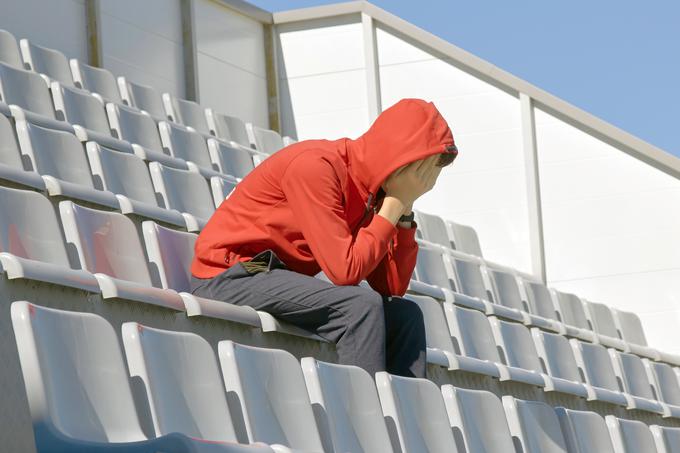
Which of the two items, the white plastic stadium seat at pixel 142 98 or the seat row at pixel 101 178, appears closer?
the seat row at pixel 101 178

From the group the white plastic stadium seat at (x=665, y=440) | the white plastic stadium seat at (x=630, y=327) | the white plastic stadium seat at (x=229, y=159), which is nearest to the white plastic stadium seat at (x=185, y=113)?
the white plastic stadium seat at (x=229, y=159)

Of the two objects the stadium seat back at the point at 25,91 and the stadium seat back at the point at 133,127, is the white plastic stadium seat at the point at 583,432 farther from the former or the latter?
the stadium seat back at the point at 133,127

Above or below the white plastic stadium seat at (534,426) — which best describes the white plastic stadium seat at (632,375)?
above

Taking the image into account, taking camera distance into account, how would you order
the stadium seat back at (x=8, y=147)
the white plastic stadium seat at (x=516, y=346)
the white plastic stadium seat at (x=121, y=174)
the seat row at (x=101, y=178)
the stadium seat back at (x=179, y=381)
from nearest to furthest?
the stadium seat back at (x=179, y=381) → the seat row at (x=101, y=178) → the stadium seat back at (x=8, y=147) → the white plastic stadium seat at (x=121, y=174) → the white plastic stadium seat at (x=516, y=346)

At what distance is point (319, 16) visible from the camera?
4574 millimetres

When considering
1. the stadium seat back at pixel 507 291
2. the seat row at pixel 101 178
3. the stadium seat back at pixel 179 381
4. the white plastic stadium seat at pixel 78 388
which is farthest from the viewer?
the stadium seat back at pixel 507 291

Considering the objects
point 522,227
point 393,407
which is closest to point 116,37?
point 522,227

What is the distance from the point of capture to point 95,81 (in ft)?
11.1

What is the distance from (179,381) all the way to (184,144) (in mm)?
1954

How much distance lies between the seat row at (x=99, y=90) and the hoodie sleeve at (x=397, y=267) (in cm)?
113

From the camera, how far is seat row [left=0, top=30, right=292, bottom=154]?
2625mm

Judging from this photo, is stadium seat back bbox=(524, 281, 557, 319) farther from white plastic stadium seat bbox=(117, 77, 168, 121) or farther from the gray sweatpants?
the gray sweatpants

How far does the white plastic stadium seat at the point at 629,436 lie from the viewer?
1.78 m

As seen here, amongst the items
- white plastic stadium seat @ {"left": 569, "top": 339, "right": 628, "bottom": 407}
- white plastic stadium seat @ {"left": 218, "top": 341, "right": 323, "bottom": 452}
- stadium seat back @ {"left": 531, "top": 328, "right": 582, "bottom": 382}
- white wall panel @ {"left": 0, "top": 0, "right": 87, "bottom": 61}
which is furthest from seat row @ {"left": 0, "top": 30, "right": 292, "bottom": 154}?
white plastic stadium seat @ {"left": 218, "top": 341, "right": 323, "bottom": 452}
